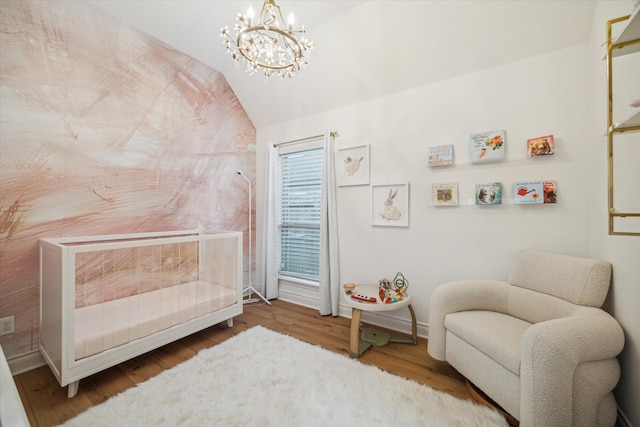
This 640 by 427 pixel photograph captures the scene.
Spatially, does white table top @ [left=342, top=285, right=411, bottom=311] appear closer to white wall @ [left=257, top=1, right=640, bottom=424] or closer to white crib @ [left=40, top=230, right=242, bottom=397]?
white wall @ [left=257, top=1, right=640, bottom=424]

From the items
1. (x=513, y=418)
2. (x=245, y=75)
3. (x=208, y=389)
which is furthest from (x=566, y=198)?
(x=245, y=75)

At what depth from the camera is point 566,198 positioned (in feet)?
6.02

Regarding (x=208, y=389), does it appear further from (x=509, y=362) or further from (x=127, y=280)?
(x=509, y=362)

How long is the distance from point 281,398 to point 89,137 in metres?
2.49

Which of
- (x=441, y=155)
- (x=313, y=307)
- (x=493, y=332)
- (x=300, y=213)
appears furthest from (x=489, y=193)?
(x=313, y=307)

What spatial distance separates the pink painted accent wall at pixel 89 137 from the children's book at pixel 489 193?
8.93 ft

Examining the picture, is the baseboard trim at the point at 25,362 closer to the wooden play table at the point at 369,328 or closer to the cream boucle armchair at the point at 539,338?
the wooden play table at the point at 369,328

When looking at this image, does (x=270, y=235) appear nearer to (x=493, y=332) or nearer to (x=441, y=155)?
(x=441, y=155)

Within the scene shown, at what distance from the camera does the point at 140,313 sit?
201 cm

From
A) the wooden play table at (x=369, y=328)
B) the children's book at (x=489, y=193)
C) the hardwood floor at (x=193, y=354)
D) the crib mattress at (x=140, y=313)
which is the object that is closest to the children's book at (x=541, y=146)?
the children's book at (x=489, y=193)

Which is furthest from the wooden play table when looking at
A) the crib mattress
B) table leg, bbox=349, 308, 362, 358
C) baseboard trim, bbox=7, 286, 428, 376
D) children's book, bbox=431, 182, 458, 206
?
the crib mattress

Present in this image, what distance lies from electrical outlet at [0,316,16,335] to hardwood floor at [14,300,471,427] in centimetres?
31

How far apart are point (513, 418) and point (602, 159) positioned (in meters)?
1.58

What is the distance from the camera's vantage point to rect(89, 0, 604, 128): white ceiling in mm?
1809
